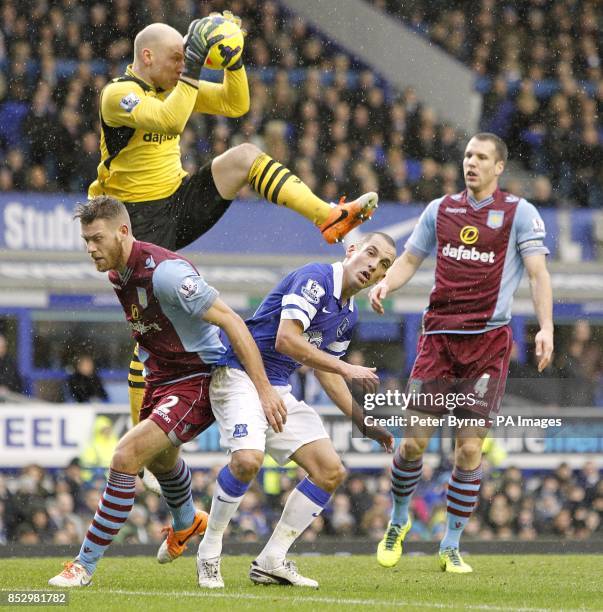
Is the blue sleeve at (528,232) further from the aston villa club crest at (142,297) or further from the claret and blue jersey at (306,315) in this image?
the aston villa club crest at (142,297)

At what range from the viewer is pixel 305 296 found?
7.34 metres

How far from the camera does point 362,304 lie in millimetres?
16312

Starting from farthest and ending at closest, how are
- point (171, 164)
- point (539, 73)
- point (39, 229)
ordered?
1. point (539, 73)
2. point (39, 229)
3. point (171, 164)

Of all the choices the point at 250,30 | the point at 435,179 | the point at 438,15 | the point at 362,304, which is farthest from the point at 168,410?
the point at 438,15

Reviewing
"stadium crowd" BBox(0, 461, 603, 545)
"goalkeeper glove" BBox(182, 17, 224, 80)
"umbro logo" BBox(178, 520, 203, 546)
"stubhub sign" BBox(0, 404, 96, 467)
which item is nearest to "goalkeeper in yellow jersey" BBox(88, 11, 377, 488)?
"goalkeeper glove" BBox(182, 17, 224, 80)

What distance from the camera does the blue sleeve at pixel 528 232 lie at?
854 cm

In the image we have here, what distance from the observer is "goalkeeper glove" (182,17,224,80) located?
319 inches

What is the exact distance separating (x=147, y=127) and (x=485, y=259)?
2229 millimetres

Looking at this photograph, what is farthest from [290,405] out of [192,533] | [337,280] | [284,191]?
[284,191]

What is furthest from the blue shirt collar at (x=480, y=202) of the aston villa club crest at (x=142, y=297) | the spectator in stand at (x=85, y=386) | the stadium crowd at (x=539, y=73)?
the stadium crowd at (x=539, y=73)

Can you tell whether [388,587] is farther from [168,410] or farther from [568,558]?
[568,558]

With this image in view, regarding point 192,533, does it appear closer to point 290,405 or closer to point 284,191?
point 290,405

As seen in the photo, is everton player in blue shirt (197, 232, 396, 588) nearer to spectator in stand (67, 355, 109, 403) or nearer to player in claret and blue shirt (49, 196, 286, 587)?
player in claret and blue shirt (49, 196, 286, 587)

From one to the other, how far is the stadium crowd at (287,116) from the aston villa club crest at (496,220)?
8748 millimetres
